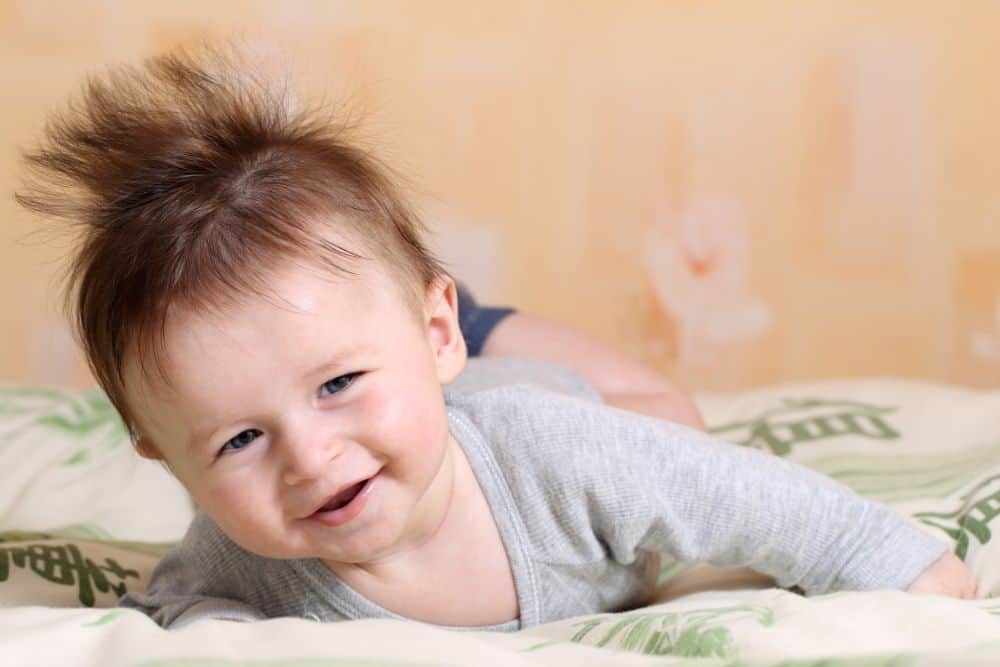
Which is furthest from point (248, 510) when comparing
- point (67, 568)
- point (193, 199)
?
point (67, 568)

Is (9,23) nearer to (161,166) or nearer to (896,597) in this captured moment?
(161,166)

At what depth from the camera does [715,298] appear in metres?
2.38

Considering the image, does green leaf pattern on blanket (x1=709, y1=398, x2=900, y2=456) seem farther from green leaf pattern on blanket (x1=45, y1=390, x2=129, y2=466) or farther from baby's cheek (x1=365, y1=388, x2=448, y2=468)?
green leaf pattern on blanket (x1=45, y1=390, x2=129, y2=466)

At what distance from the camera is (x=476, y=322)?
1617mm

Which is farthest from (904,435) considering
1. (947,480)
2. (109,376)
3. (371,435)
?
(109,376)

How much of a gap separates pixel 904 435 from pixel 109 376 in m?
0.86

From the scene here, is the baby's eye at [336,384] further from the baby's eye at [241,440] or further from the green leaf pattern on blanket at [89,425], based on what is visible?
the green leaf pattern on blanket at [89,425]

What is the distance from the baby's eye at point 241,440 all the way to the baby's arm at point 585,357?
0.66 m

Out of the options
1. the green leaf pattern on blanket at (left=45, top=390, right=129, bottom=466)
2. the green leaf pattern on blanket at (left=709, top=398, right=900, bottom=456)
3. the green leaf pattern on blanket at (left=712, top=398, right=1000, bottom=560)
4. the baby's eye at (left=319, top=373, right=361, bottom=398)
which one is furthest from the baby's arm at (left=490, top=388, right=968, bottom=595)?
the green leaf pattern on blanket at (left=45, top=390, right=129, bottom=466)

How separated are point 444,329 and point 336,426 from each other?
0.18 meters

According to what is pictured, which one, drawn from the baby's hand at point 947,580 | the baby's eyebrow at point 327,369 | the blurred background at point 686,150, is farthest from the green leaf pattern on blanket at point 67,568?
the blurred background at point 686,150

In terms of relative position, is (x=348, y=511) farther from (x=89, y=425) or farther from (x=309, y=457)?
(x=89, y=425)

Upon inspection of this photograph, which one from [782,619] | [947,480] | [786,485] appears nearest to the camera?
[782,619]

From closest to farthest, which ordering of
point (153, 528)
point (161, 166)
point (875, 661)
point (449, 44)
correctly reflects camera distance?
point (875, 661), point (161, 166), point (153, 528), point (449, 44)
